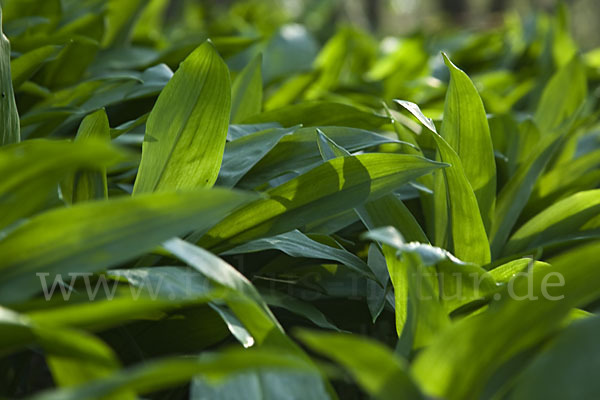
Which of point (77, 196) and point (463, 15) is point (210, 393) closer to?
point (77, 196)

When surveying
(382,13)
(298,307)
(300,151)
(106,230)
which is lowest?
(382,13)

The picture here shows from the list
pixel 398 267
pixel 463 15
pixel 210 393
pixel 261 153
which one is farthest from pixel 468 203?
pixel 463 15

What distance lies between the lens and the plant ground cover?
1.91 feet

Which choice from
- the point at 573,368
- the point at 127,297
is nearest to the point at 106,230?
the point at 127,297

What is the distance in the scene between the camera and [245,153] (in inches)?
41.4

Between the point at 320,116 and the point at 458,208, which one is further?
the point at 320,116

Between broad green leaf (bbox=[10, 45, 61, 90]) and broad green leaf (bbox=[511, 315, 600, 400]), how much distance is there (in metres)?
1.03

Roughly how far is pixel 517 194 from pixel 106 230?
2.51 feet

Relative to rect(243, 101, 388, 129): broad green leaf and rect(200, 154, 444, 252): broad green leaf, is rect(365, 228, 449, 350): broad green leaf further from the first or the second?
rect(243, 101, 388, 129): broad green leaf

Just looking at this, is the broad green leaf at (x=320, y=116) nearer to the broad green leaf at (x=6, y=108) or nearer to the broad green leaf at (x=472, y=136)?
the broad green leaf at (x=472, y=136)

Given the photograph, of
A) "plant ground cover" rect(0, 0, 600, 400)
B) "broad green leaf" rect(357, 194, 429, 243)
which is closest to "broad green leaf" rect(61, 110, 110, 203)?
"plant ground cover" rect(0, 0, 600, 400)

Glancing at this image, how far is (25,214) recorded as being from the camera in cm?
70

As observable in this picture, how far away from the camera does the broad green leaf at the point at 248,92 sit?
1.44 meters

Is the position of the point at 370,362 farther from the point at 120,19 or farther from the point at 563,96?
the point at 120,19
